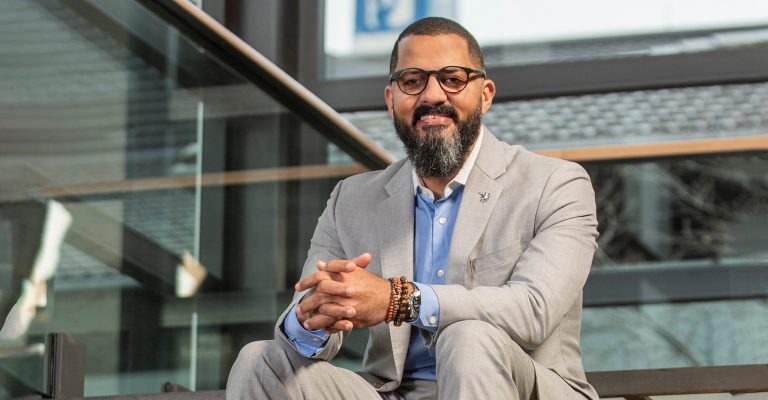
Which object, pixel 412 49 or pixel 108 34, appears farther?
pixel 108 34

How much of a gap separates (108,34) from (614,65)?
1.86 metres

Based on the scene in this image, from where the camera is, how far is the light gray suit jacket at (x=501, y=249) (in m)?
2.24

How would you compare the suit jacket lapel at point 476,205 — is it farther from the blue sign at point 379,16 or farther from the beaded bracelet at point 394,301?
the blue sign at point 379,16

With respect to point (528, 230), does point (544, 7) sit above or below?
above

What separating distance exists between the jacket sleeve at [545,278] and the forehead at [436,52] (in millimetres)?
261

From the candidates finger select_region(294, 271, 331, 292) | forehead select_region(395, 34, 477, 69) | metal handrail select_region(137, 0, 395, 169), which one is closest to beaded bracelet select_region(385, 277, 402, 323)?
finger select_region(294, 271, 331, 292)

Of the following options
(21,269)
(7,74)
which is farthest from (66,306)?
(7,74)

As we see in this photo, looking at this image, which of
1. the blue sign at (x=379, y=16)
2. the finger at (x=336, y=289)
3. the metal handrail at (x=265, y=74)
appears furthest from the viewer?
the blue sign at (x=379, y=16)

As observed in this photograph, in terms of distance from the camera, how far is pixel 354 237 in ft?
8.47

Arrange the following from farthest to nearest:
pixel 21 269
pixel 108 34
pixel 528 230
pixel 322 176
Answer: pixel 322 176
pixel 108 34
pixel 21 269
pixel 528 230

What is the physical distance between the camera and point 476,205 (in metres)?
2.46

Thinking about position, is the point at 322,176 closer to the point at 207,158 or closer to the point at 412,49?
the point at 207,158

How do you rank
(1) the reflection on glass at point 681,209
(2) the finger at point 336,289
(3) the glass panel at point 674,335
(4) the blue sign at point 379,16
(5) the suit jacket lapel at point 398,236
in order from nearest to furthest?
1. (2) the finger at point 336,289
2. (5) the suit jacket lapel at point 398,236
3. (3) the glass panel at point 674,335
4. (1) the reflection on glass at point 681,209
5. (4) the blue sign at point 379,16

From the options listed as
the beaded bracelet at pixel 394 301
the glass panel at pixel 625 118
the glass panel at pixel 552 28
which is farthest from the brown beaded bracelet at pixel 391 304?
the glass panel at pixel 552 28
